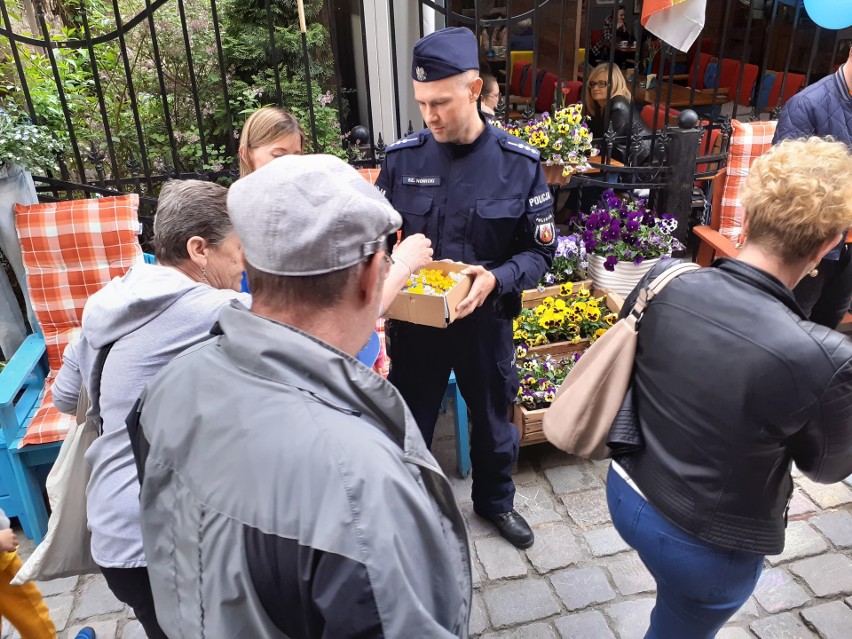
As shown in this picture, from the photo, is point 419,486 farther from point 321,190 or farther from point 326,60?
point 326,60

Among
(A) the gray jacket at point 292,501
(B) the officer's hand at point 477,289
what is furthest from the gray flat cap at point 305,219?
(B) the officer's hand at point 477,289

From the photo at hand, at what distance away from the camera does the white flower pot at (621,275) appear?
Answer: 411cm

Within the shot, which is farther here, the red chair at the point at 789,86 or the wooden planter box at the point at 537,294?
the red chair at the point at 789,86

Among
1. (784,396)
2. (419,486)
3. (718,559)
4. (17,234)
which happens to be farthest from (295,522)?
(17,234)

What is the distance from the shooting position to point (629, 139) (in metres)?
4.31

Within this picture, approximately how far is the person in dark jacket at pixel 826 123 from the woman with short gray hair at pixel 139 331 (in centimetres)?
287

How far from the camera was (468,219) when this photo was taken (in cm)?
263

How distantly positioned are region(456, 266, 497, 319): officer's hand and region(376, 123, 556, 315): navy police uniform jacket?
8 cm

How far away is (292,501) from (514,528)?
2.29 m

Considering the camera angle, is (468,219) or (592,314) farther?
(592,314)

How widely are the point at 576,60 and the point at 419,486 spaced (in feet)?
26.2

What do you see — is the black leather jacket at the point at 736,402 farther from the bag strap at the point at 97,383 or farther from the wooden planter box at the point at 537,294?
the wooden planter box at the point at 537,294

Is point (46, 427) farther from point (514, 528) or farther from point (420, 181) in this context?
point (514, 528)

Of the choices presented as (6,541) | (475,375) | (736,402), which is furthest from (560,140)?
(6,541)
